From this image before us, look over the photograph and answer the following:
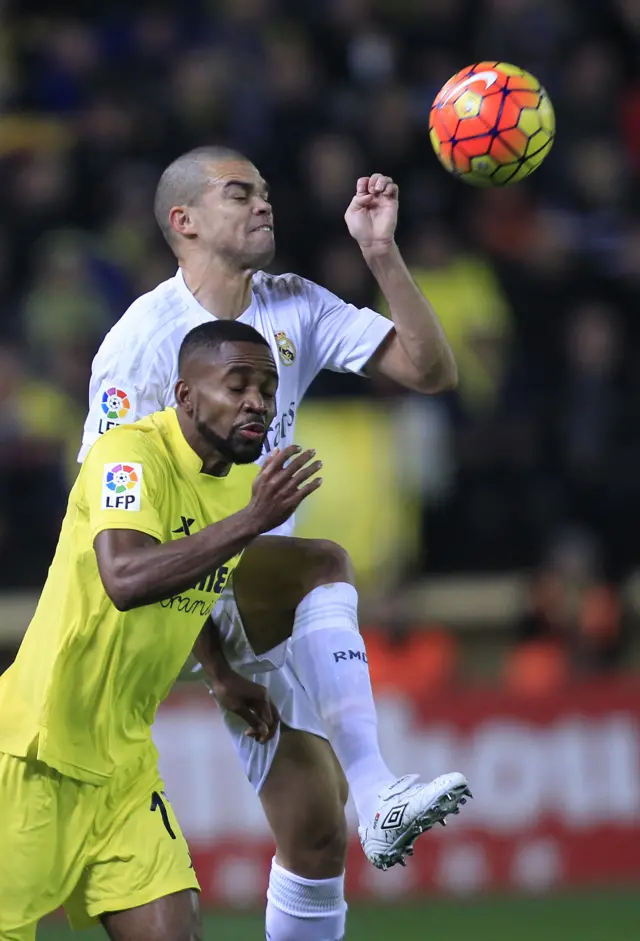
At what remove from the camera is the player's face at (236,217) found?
546 centimetres

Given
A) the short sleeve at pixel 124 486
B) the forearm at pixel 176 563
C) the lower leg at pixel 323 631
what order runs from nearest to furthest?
the forearm at pixel 176 563, the short sleeve at pixel 124 486, the lower leg at pixel 323 631

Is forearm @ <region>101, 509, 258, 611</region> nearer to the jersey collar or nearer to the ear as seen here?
the jersey collar

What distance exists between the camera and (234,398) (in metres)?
4.64

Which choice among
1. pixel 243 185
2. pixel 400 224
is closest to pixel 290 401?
pixel 243 185

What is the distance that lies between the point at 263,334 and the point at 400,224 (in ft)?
17.1

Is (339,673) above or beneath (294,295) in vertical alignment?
beneath

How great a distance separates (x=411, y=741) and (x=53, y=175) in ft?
14.5

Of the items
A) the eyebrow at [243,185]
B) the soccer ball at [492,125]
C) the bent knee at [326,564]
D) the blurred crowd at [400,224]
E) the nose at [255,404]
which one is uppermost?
the blurred crowd at [400,224]

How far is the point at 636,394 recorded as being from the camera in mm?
10328

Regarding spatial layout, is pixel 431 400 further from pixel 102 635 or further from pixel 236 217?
pixel 102 635

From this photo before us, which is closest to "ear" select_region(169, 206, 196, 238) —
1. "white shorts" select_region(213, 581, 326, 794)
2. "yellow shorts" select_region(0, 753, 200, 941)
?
"white shorts" select_region(213, 581, 326, 794)

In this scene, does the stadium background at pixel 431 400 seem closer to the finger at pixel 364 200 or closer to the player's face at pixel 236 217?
the player's face at pixel 236 217

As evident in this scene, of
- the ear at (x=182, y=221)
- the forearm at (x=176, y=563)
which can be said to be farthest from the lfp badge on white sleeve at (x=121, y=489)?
the ear at (x=182, y=221)

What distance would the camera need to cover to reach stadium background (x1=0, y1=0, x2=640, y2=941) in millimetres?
9289
